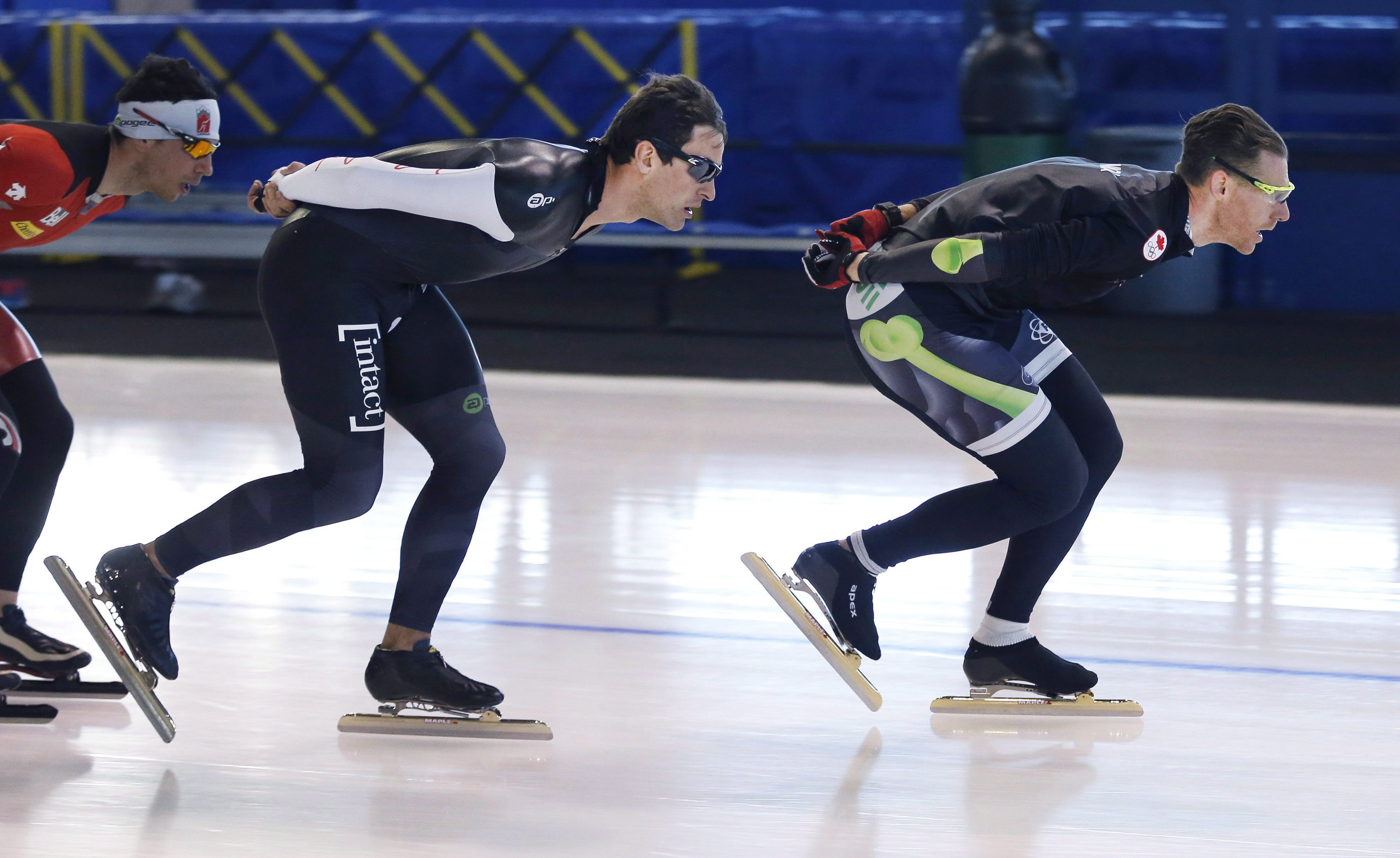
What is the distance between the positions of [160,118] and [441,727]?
1100 millimetres

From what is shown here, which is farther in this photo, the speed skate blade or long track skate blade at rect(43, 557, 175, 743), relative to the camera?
the speed skate blade

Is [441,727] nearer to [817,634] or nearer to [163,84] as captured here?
[817,634]

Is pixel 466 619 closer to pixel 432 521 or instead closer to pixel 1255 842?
pixel 432 521

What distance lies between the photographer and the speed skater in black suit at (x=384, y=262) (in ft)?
7.86

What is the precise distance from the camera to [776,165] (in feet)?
31.6

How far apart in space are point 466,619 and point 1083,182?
60.3 inches

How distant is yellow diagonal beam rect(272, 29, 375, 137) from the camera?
9820 millimetres

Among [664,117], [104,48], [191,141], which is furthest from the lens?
[104,48]

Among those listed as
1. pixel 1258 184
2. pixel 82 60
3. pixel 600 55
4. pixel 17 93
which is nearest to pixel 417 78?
pixel 600 55

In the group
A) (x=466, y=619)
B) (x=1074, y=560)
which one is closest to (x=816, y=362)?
(x=1074, y=560)

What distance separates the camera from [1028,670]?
2787 millimetres

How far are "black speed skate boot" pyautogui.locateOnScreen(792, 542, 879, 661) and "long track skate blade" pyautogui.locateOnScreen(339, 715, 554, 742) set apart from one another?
0.52 m

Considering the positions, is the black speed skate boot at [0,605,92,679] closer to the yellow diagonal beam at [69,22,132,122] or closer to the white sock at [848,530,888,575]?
the white sock at [848,530,888,575]

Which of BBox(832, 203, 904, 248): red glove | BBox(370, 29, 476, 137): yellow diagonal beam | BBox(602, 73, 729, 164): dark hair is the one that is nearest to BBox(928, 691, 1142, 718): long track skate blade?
BBox(832, 203, 904, 248): red glove
